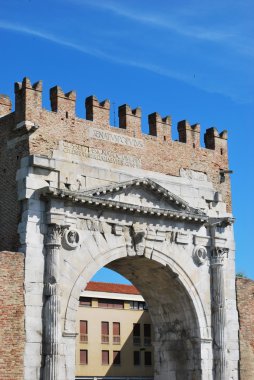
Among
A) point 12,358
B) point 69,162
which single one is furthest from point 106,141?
point 12,358

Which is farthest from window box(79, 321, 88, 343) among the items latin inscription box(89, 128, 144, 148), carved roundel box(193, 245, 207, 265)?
latin inscription box(89, 128, 144, 148)

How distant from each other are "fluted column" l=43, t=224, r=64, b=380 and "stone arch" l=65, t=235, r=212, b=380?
1720 millimetres

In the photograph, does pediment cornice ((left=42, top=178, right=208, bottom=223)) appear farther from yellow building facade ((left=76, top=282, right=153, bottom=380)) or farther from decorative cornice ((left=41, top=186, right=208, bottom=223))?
yellow building facade ((left=76, top=282, right=153, bottom=380))

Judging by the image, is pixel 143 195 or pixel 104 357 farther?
pixel 104 357

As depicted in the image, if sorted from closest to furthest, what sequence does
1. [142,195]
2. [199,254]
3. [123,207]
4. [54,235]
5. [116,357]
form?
1. [54,235]
2. [123,207]
3. [142,195]
4. [199,254]
5. [116,357]

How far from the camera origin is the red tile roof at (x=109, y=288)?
2034 inches

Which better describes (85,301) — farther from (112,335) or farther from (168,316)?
(168,316)

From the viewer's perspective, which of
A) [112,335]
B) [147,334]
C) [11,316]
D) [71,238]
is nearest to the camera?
[11,316]

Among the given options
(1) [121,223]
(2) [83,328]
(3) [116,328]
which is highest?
(1) [121,223]

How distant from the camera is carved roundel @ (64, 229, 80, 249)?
24.1 meters

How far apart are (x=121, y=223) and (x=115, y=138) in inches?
108

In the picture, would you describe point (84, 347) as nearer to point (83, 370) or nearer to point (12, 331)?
point (83, 370)

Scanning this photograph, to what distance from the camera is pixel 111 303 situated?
52438 mm

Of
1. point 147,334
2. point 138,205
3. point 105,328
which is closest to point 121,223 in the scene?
point 138,205
